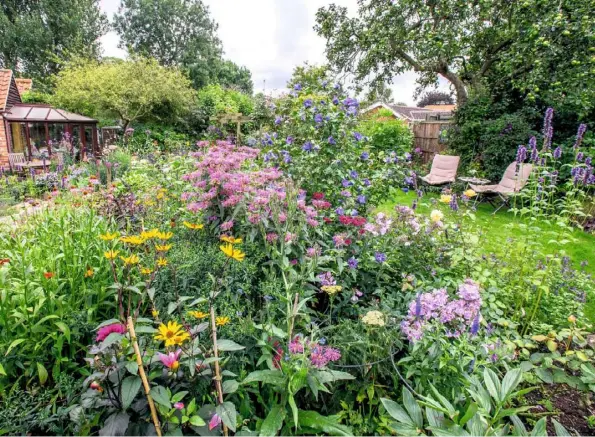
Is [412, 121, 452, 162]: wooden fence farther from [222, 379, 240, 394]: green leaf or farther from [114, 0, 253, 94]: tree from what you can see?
[114, 0, 253, 94]: tree

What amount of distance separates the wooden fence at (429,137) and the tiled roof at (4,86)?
37.7 feet

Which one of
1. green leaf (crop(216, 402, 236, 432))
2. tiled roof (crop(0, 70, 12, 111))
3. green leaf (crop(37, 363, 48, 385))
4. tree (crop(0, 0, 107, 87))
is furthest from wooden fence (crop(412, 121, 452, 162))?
tree (crop(0, 0, 107, 87))

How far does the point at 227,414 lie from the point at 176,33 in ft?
91.8

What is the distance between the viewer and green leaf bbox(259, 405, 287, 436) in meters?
1.16

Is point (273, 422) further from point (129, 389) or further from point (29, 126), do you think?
point (29, 126)

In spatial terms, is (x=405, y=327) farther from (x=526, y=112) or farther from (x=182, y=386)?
(x=526, y=112)

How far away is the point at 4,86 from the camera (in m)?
9.58

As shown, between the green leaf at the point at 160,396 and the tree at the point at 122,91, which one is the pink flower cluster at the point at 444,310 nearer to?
the green leaf at the point at 160,396

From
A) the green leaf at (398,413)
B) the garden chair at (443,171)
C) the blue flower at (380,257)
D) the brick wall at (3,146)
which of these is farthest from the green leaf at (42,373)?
the brick wall at (3,146)

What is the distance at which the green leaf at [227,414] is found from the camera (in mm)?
998

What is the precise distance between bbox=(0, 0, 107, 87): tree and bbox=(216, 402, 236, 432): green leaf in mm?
20748

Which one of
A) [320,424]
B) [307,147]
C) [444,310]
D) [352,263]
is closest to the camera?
[320,424]

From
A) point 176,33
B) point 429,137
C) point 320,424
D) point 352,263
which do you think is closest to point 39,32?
point 176,33

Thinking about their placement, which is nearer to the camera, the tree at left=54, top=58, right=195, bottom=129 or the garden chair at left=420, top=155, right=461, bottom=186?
the garden chair at left=420, top=155, right=461, bottom=186
